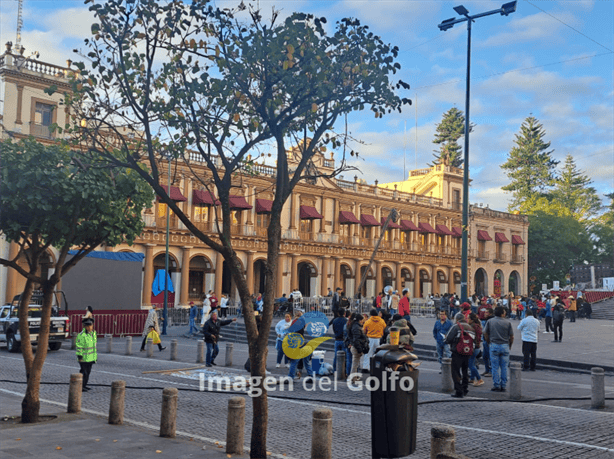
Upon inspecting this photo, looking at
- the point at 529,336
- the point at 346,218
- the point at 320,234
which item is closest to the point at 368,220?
the point at 346,218

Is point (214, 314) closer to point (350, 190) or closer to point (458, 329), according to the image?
point (458, 329)

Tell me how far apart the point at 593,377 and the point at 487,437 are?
345 cm

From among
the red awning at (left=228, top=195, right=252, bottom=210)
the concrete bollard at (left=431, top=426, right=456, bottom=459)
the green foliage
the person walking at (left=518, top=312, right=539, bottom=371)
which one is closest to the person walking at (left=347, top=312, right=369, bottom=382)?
the person walking at (left=518, top=312, right=539, bottom=371)

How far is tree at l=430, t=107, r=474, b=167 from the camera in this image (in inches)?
3125

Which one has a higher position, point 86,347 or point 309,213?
point 309,213

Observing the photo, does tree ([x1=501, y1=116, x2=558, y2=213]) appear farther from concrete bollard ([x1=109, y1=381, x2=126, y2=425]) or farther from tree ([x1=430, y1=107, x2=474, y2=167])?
concrete bollard ([x1=109, y1=381, x2=126, y2=425])

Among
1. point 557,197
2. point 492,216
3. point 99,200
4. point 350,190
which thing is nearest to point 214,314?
point 99,200

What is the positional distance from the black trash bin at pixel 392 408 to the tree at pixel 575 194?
82213mm

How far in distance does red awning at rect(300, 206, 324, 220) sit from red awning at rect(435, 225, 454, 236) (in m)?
15.5

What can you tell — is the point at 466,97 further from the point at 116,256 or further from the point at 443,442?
the point at 116,256

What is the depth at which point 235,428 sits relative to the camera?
7957 mm

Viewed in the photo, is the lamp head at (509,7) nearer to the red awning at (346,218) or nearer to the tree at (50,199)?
the tree at (50,199)

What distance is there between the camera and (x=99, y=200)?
38.6 feet

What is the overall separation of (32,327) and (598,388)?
57.4ft
